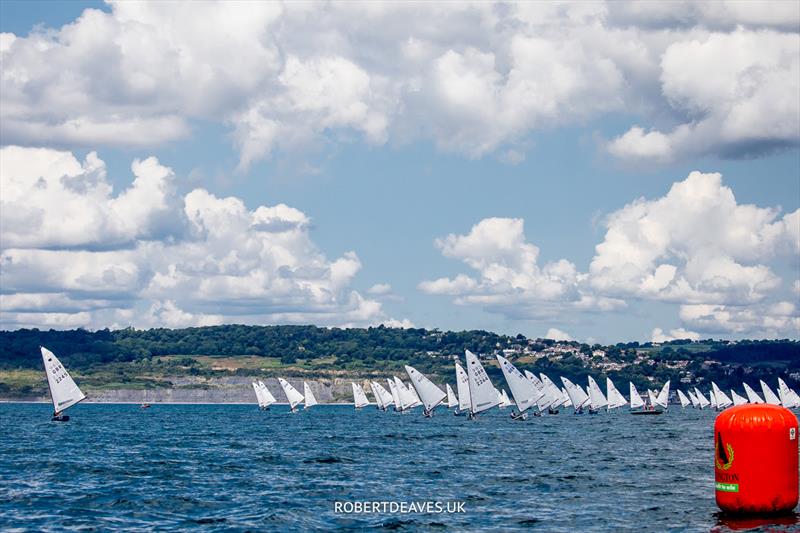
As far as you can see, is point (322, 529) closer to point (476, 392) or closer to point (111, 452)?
point (111, 452)

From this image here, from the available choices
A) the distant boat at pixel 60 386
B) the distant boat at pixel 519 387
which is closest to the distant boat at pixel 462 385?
the distant boat at pixel 519 387

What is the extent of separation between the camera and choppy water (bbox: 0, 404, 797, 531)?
1767 inches

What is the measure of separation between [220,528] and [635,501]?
20392 millimetres

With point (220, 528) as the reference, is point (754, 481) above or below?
above

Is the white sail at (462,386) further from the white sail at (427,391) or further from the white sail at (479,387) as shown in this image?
the white sail at (479,387)

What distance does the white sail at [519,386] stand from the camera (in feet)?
493

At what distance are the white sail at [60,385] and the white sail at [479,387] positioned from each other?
53457 mm

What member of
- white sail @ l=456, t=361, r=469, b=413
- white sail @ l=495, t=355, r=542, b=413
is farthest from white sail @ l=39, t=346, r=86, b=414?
white sail @ l=495, t=355, r=542, b=413

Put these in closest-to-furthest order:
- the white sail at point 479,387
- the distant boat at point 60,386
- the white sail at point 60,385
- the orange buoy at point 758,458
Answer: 1. the orange buoy at point 758,458
2. the white sail at point 60,385
3. the distant boat at point 60,386
4. the white sail at point 479,387

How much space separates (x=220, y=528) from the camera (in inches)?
1686

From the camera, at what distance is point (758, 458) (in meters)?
37.8

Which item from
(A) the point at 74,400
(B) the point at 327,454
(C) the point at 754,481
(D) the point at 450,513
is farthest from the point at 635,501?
(A) the point at 74,400

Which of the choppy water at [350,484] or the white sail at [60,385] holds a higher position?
the white sail at [60,385]

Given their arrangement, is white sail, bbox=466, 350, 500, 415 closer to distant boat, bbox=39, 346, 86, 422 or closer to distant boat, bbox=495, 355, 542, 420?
distant boat, bbox=495, 355, 542, 420
